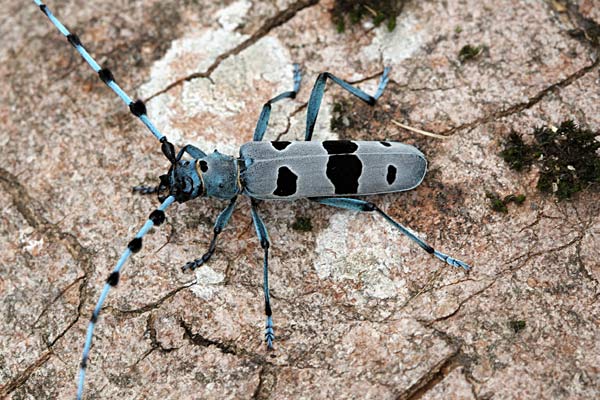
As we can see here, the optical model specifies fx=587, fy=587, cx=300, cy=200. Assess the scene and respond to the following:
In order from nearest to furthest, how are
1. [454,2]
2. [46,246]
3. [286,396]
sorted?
[286,396], [46,246], [454,2]

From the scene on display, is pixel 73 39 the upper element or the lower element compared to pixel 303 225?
upper

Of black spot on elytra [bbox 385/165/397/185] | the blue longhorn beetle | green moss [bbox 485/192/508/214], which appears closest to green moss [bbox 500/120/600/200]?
green moss [bbox 485/192/508/214]

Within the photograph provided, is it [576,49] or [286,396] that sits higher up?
[576,49]

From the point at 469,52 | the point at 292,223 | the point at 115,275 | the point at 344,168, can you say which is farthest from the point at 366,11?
the point at 115,275

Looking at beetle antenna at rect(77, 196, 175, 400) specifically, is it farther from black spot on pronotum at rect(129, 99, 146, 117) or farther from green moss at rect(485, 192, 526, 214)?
green moss at rect(485, 192, 526, 214)

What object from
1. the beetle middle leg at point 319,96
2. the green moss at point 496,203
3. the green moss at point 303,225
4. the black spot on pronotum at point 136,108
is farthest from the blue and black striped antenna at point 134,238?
the green moss at point 496,203

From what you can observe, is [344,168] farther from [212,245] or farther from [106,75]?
[106,75]

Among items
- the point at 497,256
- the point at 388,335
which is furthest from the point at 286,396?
the point at 497,256

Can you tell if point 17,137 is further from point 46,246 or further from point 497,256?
point 497,256
